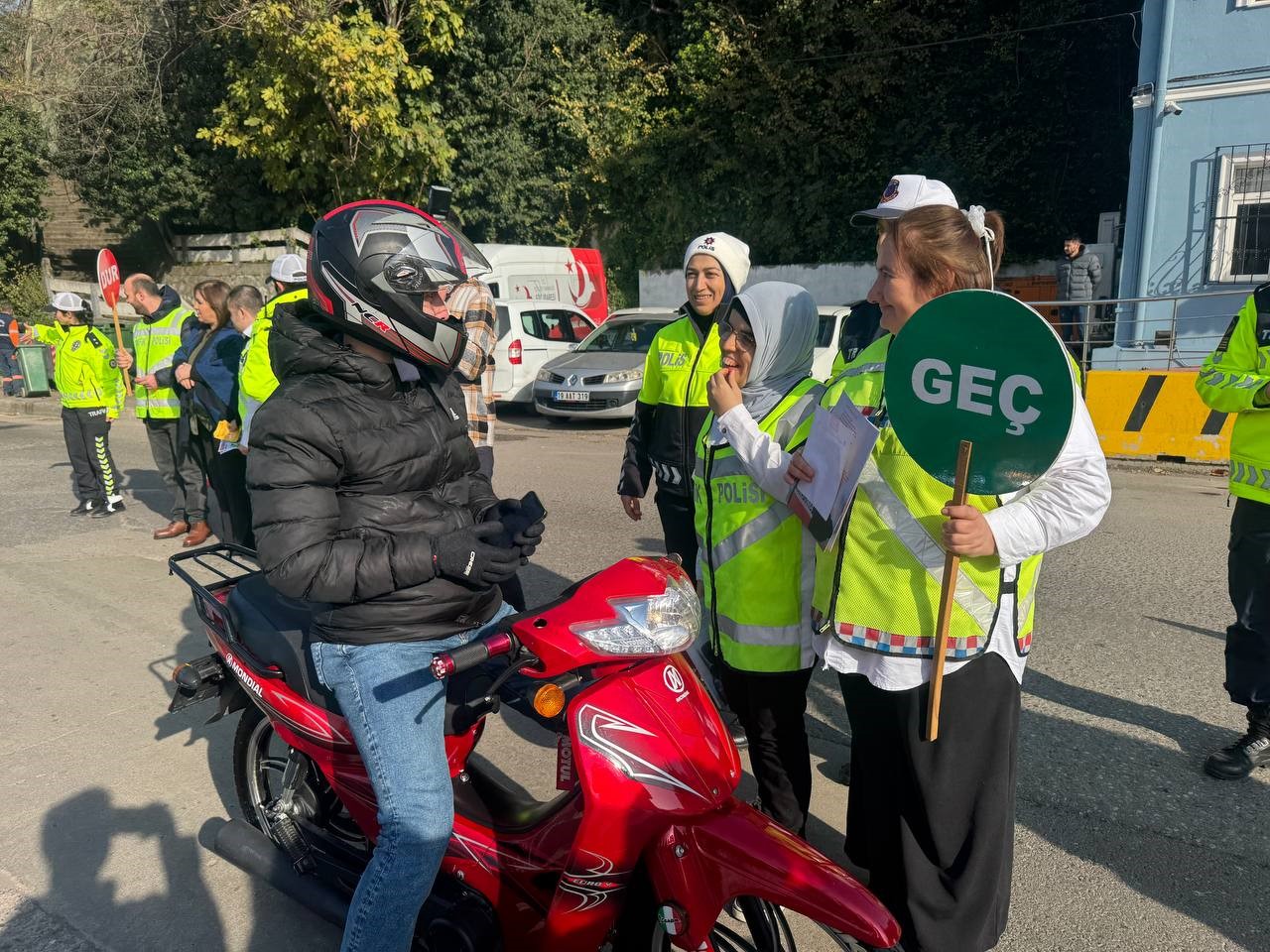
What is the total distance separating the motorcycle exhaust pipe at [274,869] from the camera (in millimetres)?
2779

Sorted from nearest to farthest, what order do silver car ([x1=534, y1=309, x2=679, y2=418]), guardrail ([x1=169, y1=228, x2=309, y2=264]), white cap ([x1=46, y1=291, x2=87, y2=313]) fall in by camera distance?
white cap ([x1=46, y1=291, x2=87, y2=313]) → silver car ([x1=534, y1=309, x2=679, y2=418]) → guardrail ([x1=169, y1=228, x2=309, y2=264])

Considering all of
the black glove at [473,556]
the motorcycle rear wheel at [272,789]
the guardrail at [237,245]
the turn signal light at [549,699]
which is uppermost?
the guardrail at [237,245]

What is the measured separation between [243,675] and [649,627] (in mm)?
1400

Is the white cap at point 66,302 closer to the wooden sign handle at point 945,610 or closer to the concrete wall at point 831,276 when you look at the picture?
the wooden sign handle at point 945,610

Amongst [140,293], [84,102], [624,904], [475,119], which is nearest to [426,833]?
[624,904]

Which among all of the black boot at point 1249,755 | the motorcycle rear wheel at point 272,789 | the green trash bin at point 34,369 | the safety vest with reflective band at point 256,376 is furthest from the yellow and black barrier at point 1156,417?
the green trash bin at point 34,369

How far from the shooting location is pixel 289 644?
2721 mm

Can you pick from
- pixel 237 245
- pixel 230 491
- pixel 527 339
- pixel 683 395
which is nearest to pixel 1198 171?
pixel 527 339

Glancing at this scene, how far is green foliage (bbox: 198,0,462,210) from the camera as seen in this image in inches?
695

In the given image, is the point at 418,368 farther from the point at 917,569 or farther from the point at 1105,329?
the point at 1105,329

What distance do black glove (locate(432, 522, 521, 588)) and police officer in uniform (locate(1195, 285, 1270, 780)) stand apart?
2.85 metres

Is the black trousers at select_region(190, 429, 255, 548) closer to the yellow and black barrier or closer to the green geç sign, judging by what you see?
the green geç sign

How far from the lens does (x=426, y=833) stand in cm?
230

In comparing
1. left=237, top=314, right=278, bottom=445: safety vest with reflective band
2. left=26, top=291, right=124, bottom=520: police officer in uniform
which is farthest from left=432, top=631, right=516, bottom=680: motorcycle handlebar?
left=26, top=291, right=124, bottom=520: police officer in uniform
